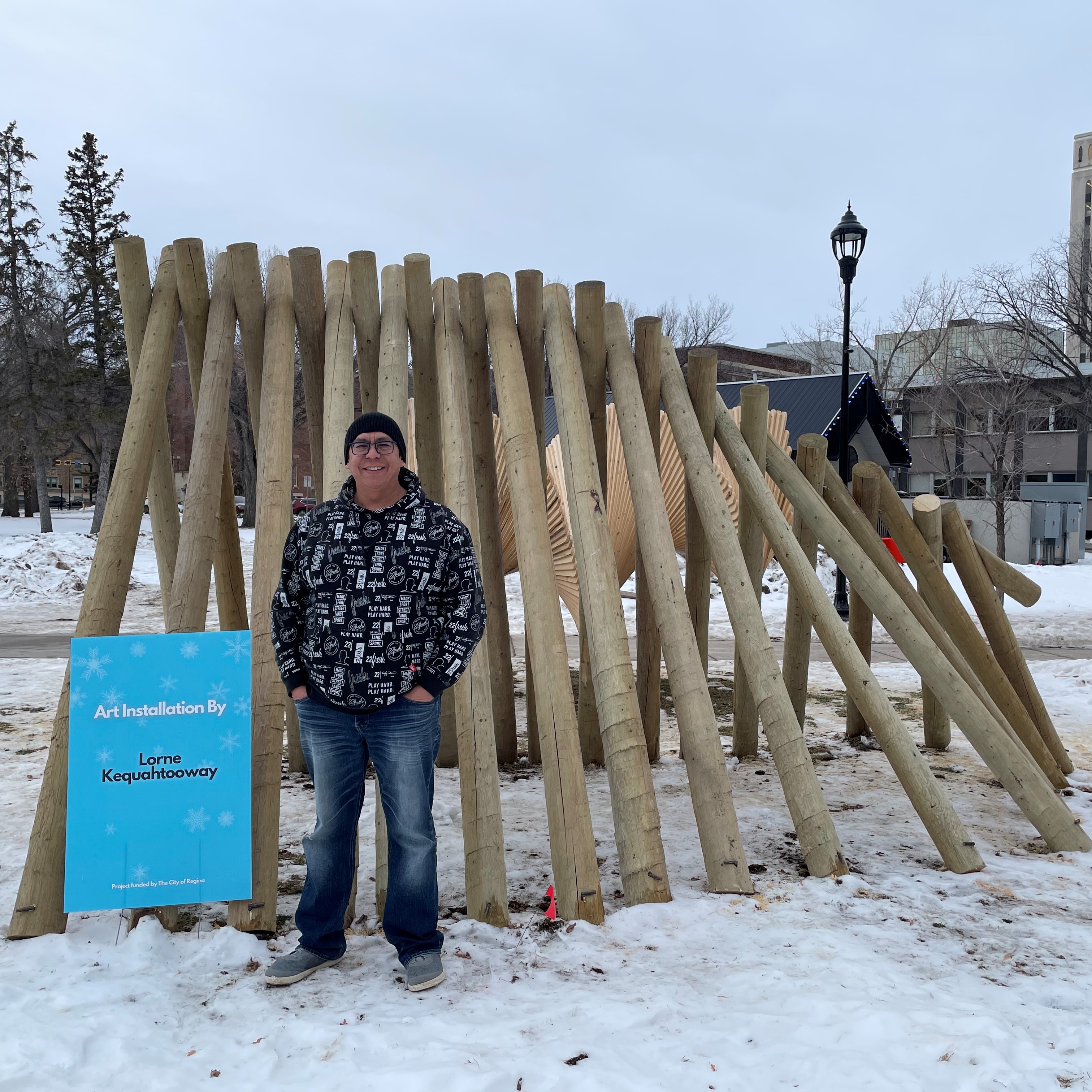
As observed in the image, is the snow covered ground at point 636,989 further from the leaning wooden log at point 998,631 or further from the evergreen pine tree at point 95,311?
the evergreen pine tree at point 95,311

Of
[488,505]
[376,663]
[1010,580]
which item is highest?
A: [488,505]

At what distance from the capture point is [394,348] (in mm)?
4418

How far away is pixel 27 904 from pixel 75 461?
64.8m

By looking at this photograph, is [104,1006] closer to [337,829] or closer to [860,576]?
[337,829]

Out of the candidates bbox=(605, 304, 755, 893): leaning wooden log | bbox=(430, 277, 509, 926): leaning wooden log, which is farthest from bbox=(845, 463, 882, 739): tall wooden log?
bbox=(430, 277, 509, 926): leaning wooden log

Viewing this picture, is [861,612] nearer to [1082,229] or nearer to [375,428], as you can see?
[375,428]

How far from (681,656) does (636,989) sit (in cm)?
145

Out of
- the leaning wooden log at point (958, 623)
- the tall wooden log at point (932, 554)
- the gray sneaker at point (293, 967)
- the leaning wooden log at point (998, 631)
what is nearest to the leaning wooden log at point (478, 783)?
the gray sneaker at point (293, 967)

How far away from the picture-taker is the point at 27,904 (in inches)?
130

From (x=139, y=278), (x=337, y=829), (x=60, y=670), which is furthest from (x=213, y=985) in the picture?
(x=60, y=670)

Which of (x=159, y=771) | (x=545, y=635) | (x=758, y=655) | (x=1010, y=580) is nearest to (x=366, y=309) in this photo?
(x=545, y=635)

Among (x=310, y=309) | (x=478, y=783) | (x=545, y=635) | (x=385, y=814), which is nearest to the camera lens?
(x=385, y=814)

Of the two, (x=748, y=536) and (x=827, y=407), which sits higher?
(x=827, y=407)

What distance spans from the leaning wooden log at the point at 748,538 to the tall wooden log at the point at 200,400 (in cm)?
252
